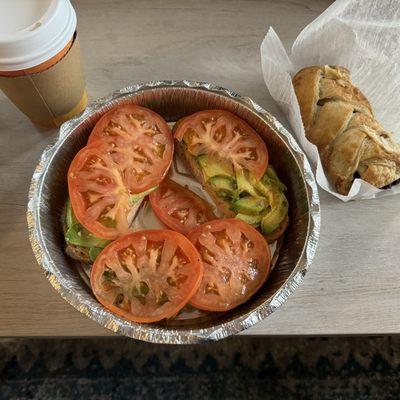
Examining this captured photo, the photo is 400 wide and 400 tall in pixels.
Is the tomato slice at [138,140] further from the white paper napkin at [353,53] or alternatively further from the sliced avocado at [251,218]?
the white paper napkin at [353,53]

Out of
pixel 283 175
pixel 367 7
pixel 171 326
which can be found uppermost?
pixel 367 7

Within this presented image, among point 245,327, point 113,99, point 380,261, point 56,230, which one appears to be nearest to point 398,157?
point 380,261

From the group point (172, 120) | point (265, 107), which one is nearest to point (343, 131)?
point (265, 107)

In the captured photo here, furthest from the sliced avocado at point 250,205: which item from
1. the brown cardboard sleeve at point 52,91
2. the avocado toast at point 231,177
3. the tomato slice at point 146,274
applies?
the brown cardboard sleeve at point 52,91

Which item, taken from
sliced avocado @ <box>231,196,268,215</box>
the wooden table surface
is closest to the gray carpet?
the wooden table surface

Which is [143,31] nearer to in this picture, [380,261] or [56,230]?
[56,230]

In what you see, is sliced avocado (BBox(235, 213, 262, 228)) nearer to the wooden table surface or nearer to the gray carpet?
the wooden table surface
